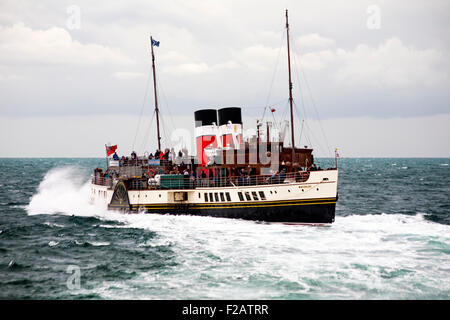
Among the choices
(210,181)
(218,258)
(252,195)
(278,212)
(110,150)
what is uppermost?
(110,150)

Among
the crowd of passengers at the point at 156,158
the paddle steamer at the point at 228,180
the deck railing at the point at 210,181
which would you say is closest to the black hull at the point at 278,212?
the paddle steamer at the point at 228,180

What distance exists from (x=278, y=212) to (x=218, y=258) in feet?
36.4

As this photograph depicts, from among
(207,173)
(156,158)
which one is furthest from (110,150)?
(207,173)

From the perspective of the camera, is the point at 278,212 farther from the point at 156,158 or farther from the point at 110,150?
the point at 110,150

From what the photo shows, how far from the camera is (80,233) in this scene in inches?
1284

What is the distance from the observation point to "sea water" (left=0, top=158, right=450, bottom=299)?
19.0 meters

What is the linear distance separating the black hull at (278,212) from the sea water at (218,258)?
2.30ft

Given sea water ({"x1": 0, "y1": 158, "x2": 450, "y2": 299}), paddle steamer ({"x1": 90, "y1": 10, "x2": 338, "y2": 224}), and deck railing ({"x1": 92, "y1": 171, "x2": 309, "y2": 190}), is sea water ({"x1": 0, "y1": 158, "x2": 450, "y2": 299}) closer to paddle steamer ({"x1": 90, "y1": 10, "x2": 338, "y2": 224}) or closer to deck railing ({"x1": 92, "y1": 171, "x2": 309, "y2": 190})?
paddle steamer ({"x1": 90, "y1": 10, "x2": 338, "y2": 224})

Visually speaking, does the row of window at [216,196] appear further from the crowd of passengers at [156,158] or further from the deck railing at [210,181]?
the crowd of passengers at [156,158]

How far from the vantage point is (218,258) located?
80.7ft

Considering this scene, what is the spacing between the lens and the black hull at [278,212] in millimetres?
33312

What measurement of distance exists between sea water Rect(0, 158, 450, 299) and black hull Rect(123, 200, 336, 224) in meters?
0.70

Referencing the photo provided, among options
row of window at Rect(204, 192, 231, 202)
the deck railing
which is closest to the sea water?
row of window at Rect(204, 192, 231, 202)
